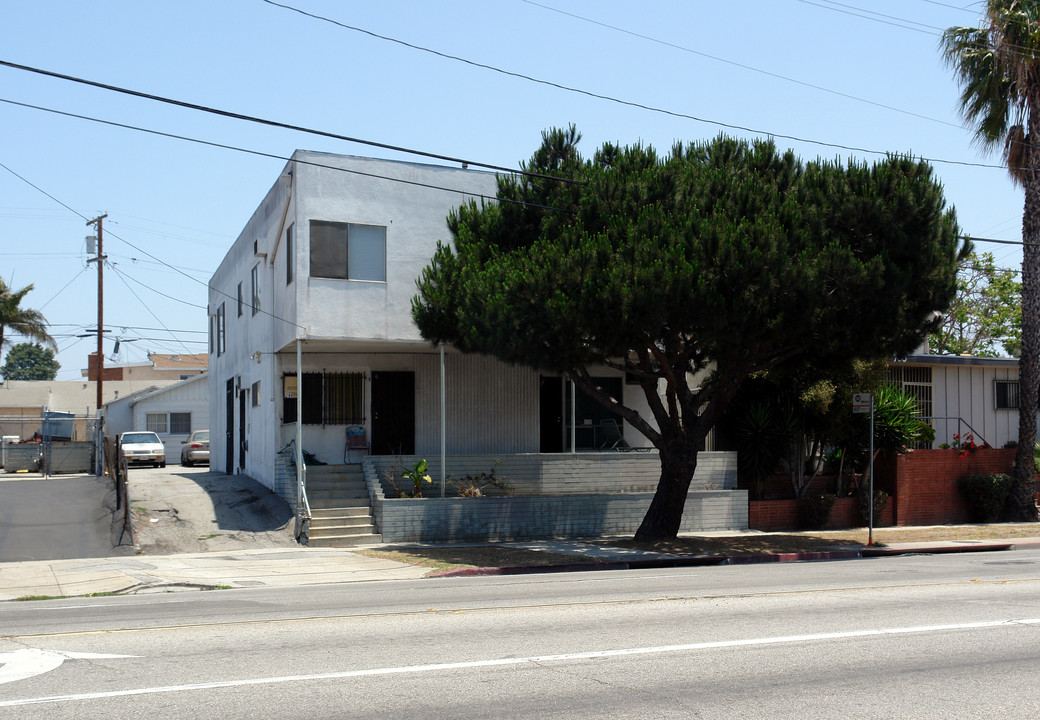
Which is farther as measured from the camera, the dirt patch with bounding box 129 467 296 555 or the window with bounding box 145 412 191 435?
the window with bounding box 145 412 191 435

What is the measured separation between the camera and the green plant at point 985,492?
83.5 ft

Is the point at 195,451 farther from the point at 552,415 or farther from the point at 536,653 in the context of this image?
the point at 536,653

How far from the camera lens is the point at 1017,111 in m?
24.6

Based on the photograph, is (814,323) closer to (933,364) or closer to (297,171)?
(297,171)

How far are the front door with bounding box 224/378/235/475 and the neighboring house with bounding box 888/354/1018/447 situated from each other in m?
18.5

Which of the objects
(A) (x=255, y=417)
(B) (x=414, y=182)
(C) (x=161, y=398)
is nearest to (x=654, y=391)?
(B) (x=414, y=182)

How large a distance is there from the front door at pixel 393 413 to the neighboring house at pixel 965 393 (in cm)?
1330

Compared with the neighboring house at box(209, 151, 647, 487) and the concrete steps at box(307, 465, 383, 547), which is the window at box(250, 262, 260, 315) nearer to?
the neighboring house at box(209, 151, 647, 487)

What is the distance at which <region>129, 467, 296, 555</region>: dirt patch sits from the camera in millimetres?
18766

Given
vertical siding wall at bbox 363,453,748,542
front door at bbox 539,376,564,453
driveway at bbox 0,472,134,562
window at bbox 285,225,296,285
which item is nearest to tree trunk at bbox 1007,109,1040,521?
vertical siding wall at bbox 363,453,748,542

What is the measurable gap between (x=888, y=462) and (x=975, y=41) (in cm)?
1085

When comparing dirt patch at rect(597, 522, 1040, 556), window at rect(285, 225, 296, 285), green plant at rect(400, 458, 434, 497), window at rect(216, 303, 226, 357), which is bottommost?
dirt patch at rect(597, 522, 1040, 556)

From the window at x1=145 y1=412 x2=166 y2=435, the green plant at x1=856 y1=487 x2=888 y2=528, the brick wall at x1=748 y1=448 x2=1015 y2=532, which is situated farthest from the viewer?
the window at x1=145 y1=412 x2=166 y2=435

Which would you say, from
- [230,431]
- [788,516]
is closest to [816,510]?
[788,516]
